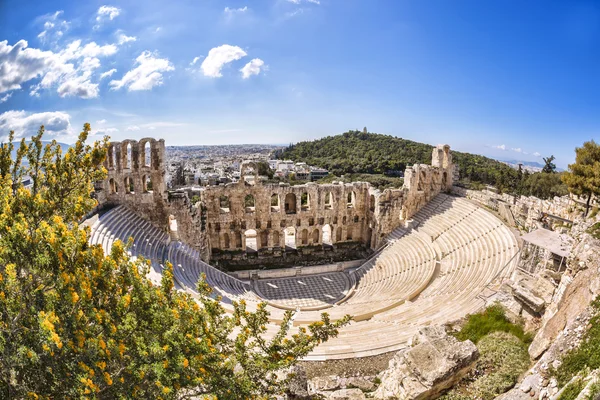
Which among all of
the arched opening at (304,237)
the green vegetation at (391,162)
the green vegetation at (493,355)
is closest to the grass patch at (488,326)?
the green vegetation at (493,355)

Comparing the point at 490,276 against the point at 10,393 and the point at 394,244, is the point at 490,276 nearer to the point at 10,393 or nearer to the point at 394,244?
the point at 394,244

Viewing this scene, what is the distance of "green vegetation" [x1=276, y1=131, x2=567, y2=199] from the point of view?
46750mm

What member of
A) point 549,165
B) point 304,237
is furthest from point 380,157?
point 304,237

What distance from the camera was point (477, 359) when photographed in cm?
1059

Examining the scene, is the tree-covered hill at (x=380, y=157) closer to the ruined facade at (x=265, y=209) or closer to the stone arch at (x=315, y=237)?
the ruined facade at (x=265, y=209)

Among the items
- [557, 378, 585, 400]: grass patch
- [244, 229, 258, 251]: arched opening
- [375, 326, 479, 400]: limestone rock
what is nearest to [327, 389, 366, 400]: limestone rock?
[375, 326, 479, 400]: limestone rock

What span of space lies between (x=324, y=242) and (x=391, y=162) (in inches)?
2055

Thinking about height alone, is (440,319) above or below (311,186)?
below

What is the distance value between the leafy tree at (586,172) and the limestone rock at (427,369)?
61.1ft

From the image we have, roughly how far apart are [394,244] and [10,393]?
89.7 ft

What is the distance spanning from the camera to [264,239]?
1210 inches

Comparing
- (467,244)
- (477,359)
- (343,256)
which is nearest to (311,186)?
(343,256)

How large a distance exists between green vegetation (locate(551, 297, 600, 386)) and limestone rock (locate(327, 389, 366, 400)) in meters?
5.34

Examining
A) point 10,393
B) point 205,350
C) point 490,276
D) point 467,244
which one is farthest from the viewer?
point 467,244
